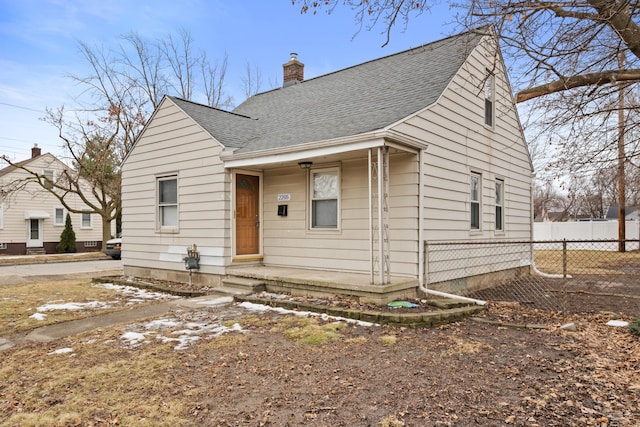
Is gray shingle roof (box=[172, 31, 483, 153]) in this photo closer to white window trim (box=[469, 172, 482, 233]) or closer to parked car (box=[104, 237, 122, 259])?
white window trim (box=[469, 172, 482, 233])

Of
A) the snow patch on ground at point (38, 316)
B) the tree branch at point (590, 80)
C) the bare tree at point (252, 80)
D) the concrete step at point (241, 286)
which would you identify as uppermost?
the bare tree at point (252, 80)

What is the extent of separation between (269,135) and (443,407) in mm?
7119

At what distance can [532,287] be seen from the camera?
9.48 metres

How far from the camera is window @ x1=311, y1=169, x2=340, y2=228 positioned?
26.5 ft

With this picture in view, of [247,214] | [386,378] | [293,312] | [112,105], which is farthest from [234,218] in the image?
[112,105]

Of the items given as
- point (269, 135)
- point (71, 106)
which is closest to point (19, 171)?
point (71, 106)

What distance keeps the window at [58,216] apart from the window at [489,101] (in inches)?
1087

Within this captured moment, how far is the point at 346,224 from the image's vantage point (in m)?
7.83

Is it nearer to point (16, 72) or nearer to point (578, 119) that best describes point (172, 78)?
point (16, 72)

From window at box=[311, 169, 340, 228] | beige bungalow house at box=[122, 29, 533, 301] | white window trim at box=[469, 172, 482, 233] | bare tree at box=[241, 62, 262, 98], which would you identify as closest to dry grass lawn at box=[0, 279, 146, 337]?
beige bungalow house at box=[122, 29, 533, 301]

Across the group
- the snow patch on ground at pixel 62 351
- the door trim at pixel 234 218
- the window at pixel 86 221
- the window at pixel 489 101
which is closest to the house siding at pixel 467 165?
the window at pixel 489 101

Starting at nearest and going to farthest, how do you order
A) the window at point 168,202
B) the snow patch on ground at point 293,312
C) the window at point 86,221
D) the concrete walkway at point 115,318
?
the concrete walkway at point 115,318, the snow patch on ground at point 293,312, the window at point 168,202, the window at point 86,221

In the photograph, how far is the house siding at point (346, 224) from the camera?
7070 mm

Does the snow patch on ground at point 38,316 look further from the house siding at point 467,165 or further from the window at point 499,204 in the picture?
the window at point 499,204
